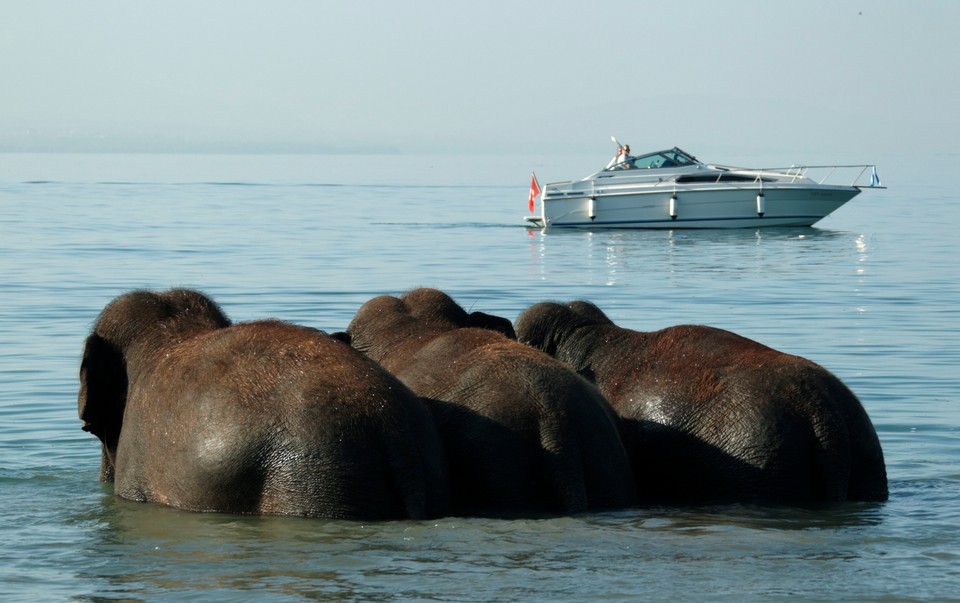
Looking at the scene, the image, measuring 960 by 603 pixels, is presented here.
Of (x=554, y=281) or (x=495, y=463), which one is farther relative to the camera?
(x=554, y=281)

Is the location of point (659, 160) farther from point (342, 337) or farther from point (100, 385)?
point (100, 385)

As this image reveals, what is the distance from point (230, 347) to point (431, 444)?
1257 mm

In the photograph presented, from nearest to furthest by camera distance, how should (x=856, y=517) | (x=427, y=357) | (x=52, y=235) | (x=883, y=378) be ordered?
(x=856, y=517)
(x=427, y=357)
(x=883, y=378)
(x=52, y=235)

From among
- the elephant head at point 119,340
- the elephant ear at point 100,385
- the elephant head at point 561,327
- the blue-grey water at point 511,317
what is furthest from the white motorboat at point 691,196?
the elephant ear at point 100,385

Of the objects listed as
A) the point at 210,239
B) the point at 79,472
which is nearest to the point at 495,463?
the point at 79,472

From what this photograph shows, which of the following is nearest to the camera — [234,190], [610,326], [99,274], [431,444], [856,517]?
[431,444]

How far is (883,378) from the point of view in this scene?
1616cm

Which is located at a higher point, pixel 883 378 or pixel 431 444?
pixel 431 444

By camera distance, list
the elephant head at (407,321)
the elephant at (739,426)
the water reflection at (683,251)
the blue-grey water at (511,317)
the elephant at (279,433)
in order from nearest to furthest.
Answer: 1. the blue-grey water at (511,317)
2. the elephant at (279,433)
3. the elephant at (739,426)
4. the elephant head at (407,321)
5. the water reflection at (683,251)

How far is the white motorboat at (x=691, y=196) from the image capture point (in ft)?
150

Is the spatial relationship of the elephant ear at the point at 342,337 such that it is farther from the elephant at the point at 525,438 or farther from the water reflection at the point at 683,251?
the water reflection at the point at 683,251

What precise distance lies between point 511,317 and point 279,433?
14755 millimetres

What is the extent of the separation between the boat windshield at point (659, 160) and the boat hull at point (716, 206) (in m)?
1.03

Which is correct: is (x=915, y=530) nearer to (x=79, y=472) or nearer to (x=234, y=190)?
(x=79, y=472)
